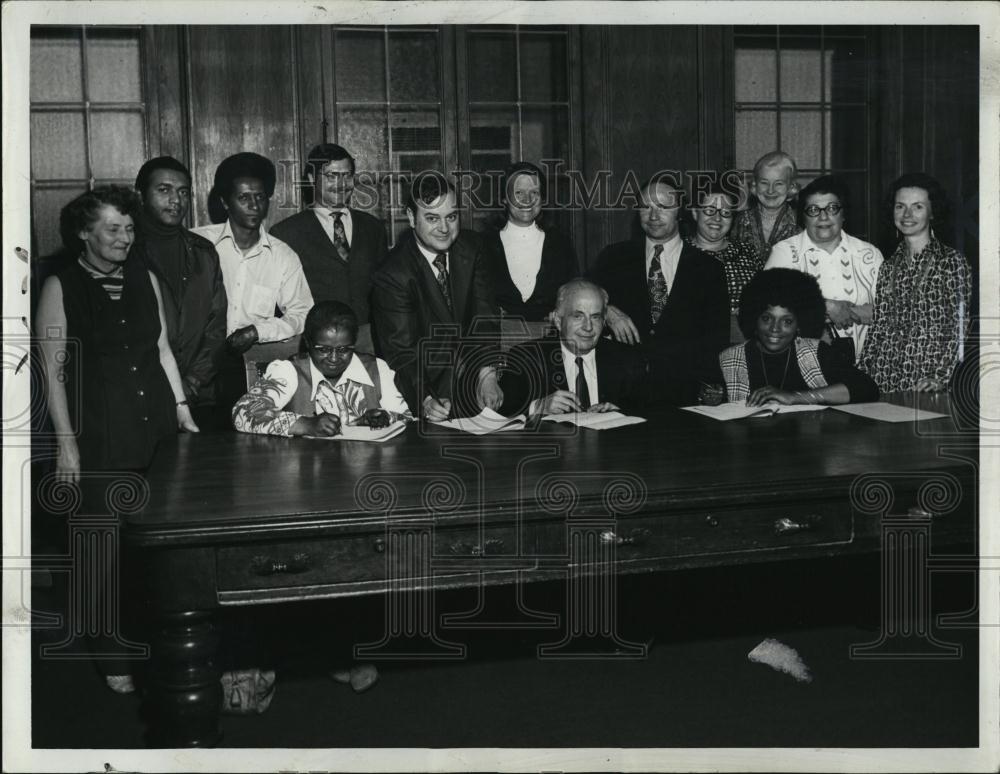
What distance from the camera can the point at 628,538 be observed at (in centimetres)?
327

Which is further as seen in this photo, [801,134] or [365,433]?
[801,134]

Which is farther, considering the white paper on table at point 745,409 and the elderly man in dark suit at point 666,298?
the elderly man in dark suit at point 666,298

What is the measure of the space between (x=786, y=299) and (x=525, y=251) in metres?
1.17

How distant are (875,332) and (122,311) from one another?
3146mm

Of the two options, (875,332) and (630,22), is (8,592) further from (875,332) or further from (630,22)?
(875,332)

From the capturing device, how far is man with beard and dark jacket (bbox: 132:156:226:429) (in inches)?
169

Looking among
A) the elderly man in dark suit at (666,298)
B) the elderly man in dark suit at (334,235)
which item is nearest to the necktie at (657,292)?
the elderly man in dark suit at (666,298)

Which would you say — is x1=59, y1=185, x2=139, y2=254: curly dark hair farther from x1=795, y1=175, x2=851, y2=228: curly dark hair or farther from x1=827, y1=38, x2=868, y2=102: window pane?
x1=827, y1=38, x2=868, y2=102: window pane

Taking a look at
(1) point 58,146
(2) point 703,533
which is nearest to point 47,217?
(1) point 58,146

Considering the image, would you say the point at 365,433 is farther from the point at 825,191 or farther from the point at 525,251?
the point at 825,191

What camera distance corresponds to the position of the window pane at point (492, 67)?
4.54 meters

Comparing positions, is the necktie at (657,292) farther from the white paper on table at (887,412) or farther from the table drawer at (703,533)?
the table drawer at (703,533)

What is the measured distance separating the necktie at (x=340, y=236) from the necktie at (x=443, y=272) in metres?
0.37

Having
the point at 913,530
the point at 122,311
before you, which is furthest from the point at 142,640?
the point at 913,530
